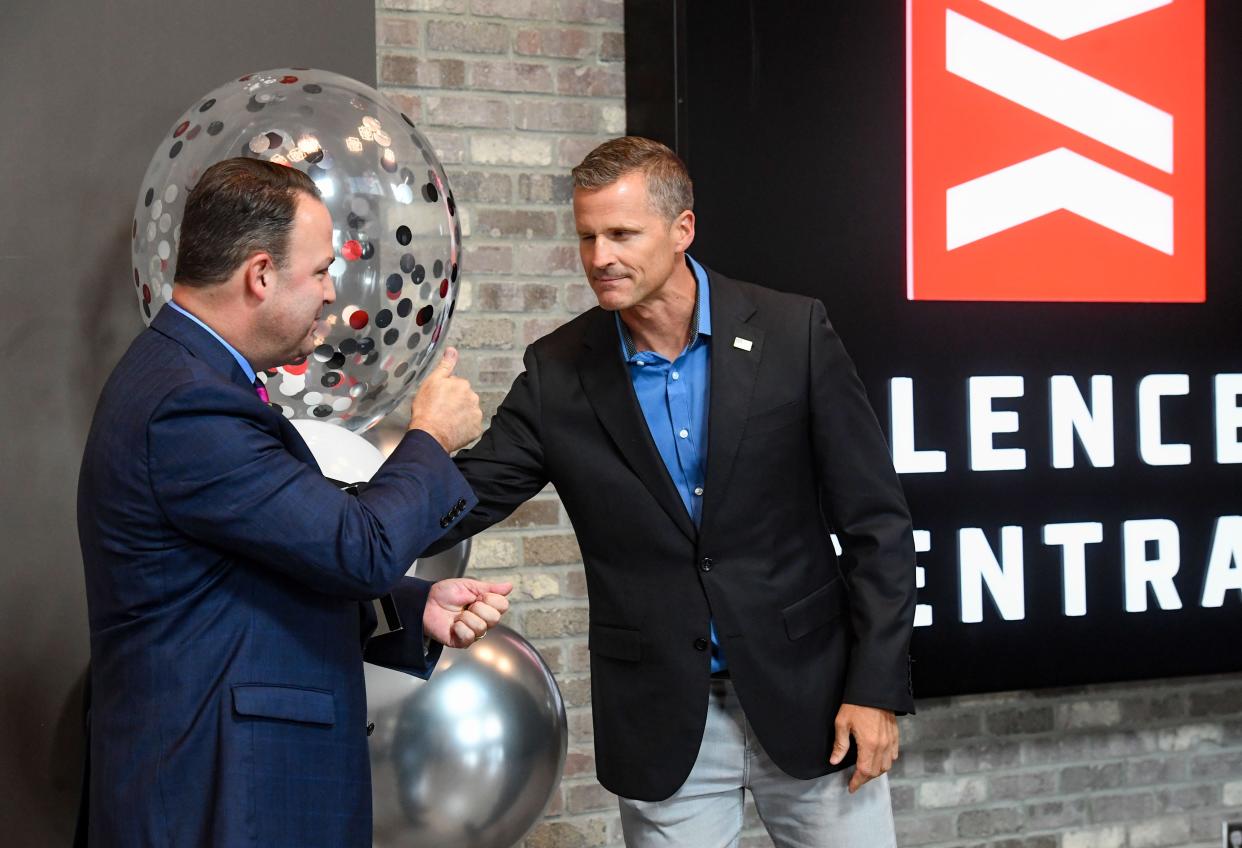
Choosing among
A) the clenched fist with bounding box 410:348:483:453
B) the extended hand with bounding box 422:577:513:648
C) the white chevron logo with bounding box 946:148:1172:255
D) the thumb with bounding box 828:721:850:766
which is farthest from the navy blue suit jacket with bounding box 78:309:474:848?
the white chevron logo with bounding box 946:148:1172:255

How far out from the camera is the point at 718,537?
182 centimetres

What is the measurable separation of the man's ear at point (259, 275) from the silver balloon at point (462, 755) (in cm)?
80

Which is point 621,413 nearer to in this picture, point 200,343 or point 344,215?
point 344,215

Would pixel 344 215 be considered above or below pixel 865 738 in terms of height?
above

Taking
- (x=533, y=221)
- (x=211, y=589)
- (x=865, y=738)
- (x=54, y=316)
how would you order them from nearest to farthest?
(x=211, y=589) < (x=865, y=738) < (x=54, y=316) < (x=533, y=221)

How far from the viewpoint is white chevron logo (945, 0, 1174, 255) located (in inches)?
113

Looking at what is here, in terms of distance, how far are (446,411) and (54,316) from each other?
1.10m

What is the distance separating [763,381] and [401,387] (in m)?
0.59

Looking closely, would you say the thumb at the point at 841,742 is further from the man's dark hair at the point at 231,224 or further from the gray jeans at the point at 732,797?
the man's dark hair at the point at 231,224

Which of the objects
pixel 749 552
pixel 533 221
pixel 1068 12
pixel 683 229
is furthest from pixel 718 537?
pixel 1068 12

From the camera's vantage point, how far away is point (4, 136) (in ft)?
7.38

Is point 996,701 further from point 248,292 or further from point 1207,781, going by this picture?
point 248,292

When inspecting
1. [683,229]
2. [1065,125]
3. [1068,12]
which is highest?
[1068,12]

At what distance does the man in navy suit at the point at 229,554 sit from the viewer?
4.27 feet
